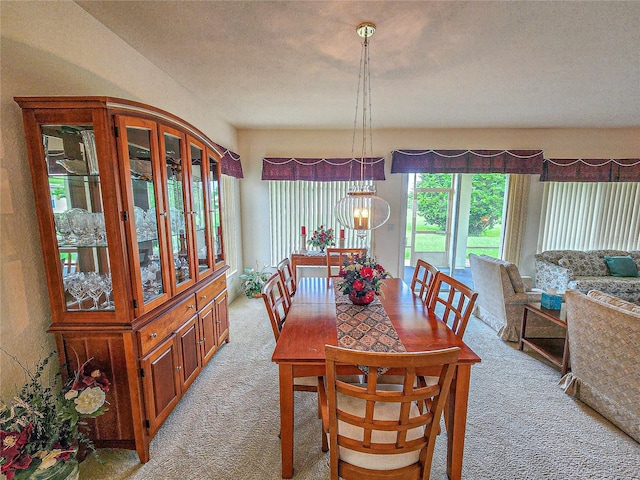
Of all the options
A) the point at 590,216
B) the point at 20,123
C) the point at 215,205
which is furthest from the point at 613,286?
the point at 20,123

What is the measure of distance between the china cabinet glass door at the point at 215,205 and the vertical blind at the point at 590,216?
16.7ft

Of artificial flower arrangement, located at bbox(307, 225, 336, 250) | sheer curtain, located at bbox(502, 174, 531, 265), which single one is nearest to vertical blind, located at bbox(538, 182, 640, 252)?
sheer curtain, located at bbox(502, 174, 531, 265)

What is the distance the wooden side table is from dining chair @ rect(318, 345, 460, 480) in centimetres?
203

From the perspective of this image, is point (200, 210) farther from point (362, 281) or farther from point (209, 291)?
point (362, 281)

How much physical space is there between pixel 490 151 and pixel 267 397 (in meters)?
Result: 4.58

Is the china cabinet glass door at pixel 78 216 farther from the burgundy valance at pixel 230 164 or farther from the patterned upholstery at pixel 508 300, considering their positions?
the patterned upholstery at pixel 508 300

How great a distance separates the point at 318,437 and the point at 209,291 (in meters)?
1.48

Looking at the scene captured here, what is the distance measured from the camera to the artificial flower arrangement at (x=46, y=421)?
3.78 ft

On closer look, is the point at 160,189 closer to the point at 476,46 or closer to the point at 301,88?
the point at 301,88

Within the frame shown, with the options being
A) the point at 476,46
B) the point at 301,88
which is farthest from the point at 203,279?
the point at 476,46

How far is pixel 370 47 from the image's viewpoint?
1997 millimetres

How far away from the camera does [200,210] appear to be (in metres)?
2.40

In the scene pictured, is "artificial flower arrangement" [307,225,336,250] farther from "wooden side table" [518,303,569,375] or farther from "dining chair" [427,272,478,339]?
"wooden side table" [518,303,569,375]

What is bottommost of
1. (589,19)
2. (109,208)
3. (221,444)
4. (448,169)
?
(221,444)
